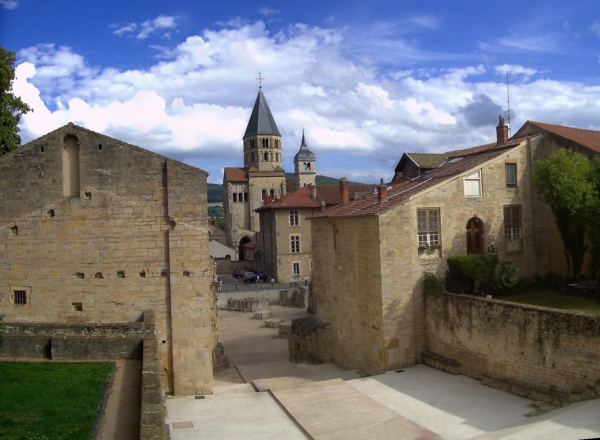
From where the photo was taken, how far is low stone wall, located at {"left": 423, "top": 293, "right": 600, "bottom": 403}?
1432cm

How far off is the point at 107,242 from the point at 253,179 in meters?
69.3

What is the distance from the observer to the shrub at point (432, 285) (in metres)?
19.7

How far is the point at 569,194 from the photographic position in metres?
19.4

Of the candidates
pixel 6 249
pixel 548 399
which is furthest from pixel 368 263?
pixel 6 249

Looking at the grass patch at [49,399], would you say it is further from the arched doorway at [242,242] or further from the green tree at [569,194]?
the arched doorway at [242,242]

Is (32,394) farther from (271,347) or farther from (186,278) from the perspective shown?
(271,347)

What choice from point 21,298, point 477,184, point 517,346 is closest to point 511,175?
point 477,184

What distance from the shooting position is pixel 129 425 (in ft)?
32.4

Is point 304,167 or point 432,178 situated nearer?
point 432,178

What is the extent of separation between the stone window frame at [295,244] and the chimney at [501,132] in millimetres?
29673

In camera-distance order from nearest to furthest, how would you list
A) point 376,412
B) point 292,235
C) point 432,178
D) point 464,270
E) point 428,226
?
point 376,412, point 464,270, point 428,226, point 432,178, point 292,235

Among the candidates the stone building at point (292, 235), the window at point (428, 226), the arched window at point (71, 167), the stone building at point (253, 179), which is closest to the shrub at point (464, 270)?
the window at point (428, 226)

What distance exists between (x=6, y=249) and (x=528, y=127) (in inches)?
857

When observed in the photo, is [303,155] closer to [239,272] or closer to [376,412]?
[239,272]
